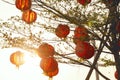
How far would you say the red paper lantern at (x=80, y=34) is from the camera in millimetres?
6016

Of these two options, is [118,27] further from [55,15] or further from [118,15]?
[55,15]

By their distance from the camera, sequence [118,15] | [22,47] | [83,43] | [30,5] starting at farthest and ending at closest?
[22,47], [30,5], [118,15], [83,43]

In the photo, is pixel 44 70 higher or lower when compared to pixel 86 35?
lower

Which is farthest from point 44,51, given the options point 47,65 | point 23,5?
point 23,5

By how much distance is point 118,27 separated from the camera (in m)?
6.03

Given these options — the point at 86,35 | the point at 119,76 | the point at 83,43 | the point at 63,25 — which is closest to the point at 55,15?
the point at 63,25

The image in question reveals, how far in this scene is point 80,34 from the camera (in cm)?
609

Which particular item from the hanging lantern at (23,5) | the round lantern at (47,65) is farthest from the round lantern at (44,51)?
the hanging lantern at (23,5)

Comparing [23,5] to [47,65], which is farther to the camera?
[23,5]

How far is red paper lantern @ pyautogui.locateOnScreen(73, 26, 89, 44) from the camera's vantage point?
6.02m

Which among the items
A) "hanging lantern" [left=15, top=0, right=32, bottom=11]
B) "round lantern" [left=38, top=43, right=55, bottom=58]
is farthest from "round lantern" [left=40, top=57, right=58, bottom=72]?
"hanging lantern" [left=15, top=0, right=32, bottom=11]

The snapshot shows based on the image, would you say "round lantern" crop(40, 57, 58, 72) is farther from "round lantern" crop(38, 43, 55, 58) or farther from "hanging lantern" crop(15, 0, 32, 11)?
"hanging lantern" crop(15, 0, 32, 11)

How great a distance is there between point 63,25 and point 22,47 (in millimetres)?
1170

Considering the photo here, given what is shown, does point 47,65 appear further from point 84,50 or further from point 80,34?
point 80,34
